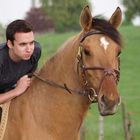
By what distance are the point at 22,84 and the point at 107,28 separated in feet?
3.29

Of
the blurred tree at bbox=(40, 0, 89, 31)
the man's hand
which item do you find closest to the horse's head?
the man's hand

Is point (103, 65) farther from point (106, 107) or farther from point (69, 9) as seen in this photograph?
point (69, 9)

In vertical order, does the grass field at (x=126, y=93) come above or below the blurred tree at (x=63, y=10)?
above

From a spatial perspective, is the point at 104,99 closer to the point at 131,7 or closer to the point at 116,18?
the point at 116,18

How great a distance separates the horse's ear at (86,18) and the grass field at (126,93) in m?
0.35

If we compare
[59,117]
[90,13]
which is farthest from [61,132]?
[90,13]

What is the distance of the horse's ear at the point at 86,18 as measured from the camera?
5639mm

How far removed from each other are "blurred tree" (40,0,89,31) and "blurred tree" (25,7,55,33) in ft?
4.14

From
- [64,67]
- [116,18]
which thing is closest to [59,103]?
[64,67]

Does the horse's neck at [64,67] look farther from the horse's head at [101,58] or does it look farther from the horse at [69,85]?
the horse's head at [101,58]

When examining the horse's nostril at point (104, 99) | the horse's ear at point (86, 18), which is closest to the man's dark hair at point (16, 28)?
the horse's ear at point (86, 18)

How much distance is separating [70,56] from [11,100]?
2.41 feet

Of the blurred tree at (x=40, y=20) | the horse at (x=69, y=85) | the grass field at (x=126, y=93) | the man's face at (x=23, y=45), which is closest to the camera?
the horse at (x=69, y=85)

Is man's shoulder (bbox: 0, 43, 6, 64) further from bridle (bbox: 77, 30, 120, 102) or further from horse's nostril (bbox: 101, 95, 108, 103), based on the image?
horse's nostril (bbox: 101, 95, 108, 103)
